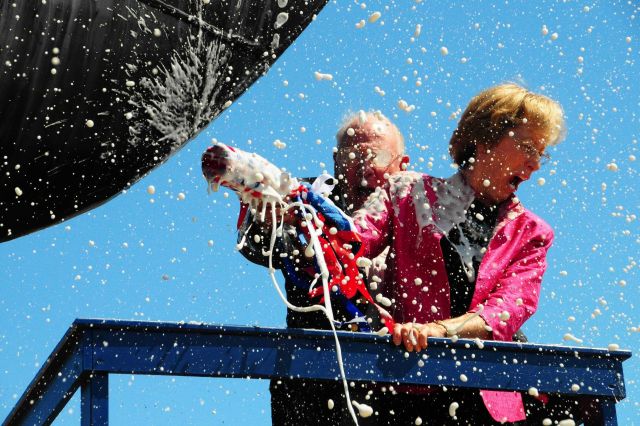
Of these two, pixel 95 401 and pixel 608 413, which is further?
pixel 608 413

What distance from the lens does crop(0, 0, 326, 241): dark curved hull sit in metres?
4.23

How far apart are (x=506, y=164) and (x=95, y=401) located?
6.76ft

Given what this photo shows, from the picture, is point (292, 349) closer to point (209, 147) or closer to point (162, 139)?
point (209, 147)

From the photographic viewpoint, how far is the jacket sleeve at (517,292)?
13.7 ft

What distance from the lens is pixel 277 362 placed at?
3.55 metres

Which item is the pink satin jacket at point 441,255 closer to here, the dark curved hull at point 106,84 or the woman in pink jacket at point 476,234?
the woman in pink jacket at point 476,234

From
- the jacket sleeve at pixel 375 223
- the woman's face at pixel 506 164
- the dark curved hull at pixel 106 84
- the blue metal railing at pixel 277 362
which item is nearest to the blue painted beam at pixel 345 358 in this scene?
the blue metal railing at pixel 277 362

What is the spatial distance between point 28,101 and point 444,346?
195 centimetres

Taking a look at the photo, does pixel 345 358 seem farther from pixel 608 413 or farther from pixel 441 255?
pixel 608 413

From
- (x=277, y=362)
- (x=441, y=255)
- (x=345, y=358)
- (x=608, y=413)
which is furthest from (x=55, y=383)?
(x=608, y=413)

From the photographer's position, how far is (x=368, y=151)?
511 centimetres

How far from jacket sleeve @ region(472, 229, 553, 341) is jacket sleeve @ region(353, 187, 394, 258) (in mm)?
495

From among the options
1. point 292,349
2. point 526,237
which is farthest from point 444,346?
point 526,237

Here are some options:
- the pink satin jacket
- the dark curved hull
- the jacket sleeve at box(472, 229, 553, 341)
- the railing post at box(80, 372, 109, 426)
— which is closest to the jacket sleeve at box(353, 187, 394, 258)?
the pink satin jacket
